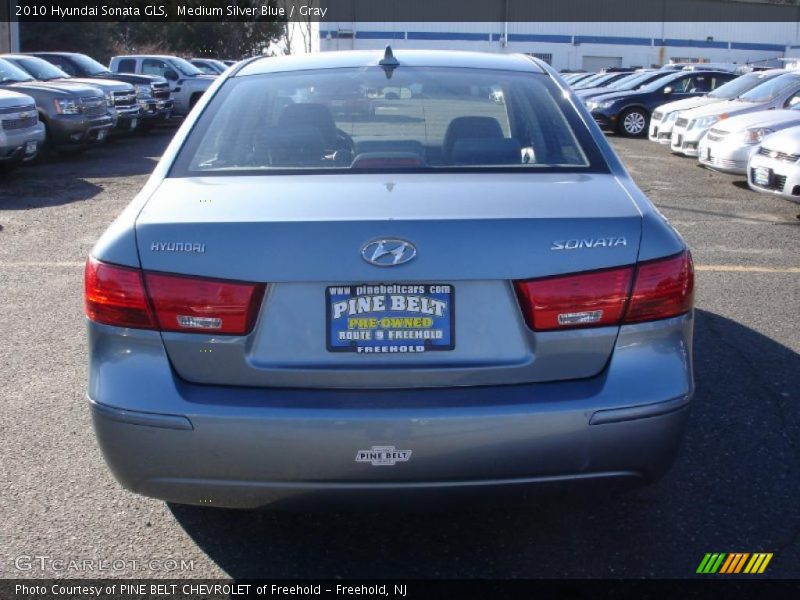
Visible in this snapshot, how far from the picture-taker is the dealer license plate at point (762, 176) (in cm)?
956

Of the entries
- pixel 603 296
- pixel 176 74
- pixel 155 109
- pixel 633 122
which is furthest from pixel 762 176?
pixel 176 74

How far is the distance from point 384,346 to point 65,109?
1299 cm

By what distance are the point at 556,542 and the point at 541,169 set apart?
1333 millimetres

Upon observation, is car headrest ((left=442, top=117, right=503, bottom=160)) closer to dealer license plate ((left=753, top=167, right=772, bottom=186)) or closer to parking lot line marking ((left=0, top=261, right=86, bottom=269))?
parking lot line marking ((left=0, top=261, right=86, bottom=269))

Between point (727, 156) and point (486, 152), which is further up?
point (486, 152)

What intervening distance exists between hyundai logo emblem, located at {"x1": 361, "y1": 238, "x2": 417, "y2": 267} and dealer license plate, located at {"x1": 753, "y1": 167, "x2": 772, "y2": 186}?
26.6ft

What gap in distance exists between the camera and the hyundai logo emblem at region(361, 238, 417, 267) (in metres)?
2.53

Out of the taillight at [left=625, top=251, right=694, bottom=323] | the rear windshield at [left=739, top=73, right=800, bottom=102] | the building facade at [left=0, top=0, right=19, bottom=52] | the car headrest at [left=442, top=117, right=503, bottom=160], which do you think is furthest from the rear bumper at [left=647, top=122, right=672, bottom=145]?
the building facade at [left=0, top=0, right=19, bottom=52]

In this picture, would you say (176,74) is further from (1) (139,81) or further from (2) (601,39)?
(2) (601,39)

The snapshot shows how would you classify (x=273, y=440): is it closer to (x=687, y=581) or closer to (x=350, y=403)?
(x=350, y=403)

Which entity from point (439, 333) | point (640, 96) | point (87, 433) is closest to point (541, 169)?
point (439, 333)

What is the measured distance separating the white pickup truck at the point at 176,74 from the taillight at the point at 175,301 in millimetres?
20693

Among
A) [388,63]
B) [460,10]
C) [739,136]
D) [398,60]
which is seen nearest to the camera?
[388,63]

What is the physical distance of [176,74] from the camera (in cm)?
2272
